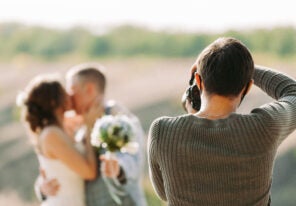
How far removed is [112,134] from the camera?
4547 mm

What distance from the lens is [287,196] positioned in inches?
491

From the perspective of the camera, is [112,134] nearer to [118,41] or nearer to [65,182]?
[65,182]

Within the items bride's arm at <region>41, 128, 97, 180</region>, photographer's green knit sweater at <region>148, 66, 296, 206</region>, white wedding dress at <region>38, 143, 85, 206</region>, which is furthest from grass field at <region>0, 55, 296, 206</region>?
photographer's green knit sweater at <region>148, 66, 296, 206</region>

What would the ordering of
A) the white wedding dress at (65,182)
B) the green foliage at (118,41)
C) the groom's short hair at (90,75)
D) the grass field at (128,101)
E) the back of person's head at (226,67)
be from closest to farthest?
1. the back of person's head at (226,67)
2. the white wedding dress at (65,182)
3. the groom's short hair at (90,75)
4. the grass field at (128,101)
5. the green foliage at (118,41)

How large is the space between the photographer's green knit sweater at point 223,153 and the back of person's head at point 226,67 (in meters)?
0.11

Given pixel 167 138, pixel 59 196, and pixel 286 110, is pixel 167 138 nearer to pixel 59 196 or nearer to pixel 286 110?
pixel 286 110

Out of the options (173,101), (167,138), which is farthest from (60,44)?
(167,138)

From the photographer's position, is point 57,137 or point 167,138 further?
point 57,137

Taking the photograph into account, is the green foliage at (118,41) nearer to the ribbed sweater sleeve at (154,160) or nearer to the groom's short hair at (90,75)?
the groom's short hair at (90,75)

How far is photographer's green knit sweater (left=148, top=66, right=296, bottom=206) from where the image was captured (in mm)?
2377

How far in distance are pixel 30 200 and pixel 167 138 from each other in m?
11.7

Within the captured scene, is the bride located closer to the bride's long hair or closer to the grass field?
the bride's long hair

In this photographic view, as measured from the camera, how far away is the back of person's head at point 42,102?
4730 millimetres

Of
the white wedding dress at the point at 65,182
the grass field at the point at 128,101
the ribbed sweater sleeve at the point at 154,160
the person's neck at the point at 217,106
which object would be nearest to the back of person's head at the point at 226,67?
the person's neck at the point at 217,106
